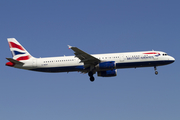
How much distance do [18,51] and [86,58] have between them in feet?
48.0

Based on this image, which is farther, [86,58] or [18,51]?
[18,51]

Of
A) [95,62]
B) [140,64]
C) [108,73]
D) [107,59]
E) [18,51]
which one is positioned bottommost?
[108,73]

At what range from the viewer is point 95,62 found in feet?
165

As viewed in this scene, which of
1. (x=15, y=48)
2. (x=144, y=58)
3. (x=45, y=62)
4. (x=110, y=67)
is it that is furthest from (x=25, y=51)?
(x=144, y=58)

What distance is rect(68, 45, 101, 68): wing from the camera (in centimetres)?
4734

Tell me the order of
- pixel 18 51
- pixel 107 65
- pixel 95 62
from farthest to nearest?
pixel 18 51, pixel 95 62, pixel 107 65

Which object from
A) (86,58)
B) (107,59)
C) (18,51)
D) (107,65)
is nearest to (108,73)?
(107,59)

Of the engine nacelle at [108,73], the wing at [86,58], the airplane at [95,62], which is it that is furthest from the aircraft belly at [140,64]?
the wing at [86,58]

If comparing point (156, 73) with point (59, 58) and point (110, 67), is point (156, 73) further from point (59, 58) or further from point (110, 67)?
point (59, 58)

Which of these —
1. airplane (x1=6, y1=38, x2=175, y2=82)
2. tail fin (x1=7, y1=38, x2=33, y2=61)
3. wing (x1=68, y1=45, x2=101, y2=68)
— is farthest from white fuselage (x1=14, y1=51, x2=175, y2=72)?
tail fin (x1=7, y1=38, x2=33, y2=61)

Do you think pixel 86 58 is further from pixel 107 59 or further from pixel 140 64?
pixel 140 64

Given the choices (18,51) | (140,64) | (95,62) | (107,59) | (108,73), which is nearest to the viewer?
(95,62)

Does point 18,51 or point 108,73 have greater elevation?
point 18,51

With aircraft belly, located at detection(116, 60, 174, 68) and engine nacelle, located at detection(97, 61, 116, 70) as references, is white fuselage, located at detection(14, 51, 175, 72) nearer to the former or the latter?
aircraft belly, located at detection(116, 60, 174, 68)
